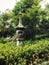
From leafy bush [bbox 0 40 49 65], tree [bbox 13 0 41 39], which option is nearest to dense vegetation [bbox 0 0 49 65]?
tree [bbox 13 0 41 39]

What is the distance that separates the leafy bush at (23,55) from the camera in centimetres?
1198

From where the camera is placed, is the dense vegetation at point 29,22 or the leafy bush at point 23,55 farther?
the dense vegetation at point 29,22

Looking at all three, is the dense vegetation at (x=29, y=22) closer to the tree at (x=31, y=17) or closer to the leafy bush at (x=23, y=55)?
the tree at (x=31, y=17)

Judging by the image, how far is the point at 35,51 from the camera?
1353cm

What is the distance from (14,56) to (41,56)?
216 cm

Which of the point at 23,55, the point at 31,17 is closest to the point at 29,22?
the point at 31,17

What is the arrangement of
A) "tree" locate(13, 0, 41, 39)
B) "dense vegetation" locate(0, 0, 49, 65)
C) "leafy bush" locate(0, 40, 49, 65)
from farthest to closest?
"tree" locate(13, 0, 41, 39) → "dense vegetation" locate(0, 0, 49, 65) → "leafy bush" locate(0, 40, 49, 65)

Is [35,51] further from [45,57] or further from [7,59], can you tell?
[7,59]

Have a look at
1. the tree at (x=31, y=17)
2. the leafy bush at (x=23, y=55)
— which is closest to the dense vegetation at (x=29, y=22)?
the tree at (x=31, y=17)

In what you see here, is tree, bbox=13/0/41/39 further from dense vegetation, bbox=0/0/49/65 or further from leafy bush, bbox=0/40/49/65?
leafy bush, bbox=0/40/49/65

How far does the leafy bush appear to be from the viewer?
1198 cm

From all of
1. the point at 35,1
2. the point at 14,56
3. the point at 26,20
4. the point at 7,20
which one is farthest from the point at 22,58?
the point at 7,20

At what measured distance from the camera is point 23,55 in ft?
41.9

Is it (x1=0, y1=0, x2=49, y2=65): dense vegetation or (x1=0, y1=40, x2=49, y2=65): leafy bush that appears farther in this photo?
(x1=0, y1=0, x2=49, y2=65): dense vegetation
